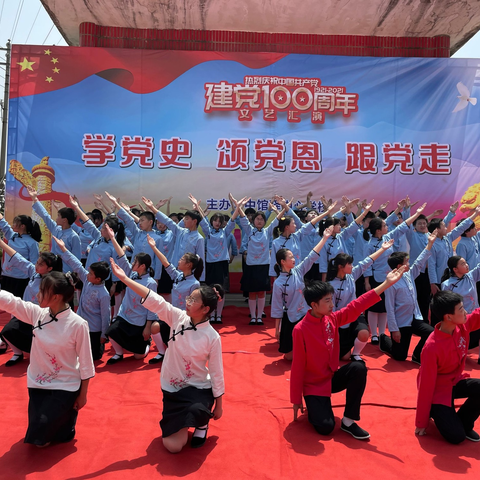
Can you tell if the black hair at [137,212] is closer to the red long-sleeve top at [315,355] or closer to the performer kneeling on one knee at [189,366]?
the performer kneeling on one knee at [189,366]

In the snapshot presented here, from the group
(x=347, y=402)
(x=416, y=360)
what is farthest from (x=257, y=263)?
(x=347, y=402)

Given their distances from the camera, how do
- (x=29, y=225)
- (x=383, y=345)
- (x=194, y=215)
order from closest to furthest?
(x=383, y=345), (x=29, y=225), (x=194, y=215)

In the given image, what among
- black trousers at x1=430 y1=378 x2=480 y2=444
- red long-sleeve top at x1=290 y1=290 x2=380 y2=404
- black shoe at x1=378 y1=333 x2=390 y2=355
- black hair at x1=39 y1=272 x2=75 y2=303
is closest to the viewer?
black hair at x1=39 y1=272 x2=75 y2=303

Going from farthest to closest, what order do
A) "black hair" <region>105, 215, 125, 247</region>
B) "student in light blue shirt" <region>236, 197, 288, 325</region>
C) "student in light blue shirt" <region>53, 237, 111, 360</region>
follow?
"student in light blue shirt" <region>236, 197, 288, 325</region> < "black hair" <region>105, 215, 125, 247</region> < "student in light blue shirt" <region>53, 237, 111, 360</region>

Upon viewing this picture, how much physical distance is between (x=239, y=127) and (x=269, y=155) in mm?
821

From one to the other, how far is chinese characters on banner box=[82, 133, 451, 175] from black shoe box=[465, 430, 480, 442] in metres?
6.01

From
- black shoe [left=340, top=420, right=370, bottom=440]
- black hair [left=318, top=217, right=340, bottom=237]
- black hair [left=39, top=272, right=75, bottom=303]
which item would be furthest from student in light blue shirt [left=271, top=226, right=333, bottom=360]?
black hair [left=39, top=272, right=75, bottom=303]

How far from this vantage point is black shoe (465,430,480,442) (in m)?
2.88

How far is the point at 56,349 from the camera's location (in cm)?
274

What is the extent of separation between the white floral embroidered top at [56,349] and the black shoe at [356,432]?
184 centimetres

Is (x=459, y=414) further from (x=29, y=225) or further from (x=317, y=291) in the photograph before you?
(x=29, y=225)

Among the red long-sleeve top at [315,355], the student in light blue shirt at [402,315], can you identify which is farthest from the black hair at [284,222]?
the red long-sleeve top at [315,355]

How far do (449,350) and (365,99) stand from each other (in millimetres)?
6599

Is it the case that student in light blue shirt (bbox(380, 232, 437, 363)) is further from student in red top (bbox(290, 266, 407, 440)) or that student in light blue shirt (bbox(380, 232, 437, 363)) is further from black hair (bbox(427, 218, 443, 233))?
student in red top (bbox(290, 266, 407, 440))
